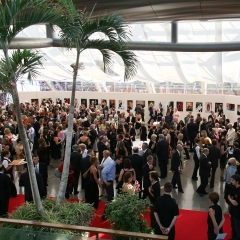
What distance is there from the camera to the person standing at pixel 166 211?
5664 mm

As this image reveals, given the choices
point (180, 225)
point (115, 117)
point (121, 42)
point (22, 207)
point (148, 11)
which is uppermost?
point (148, 11)

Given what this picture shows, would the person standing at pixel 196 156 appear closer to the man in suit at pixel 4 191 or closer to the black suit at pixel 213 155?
the black suit at pixel 213 155

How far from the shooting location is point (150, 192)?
675 cm

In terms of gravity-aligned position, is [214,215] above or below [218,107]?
below

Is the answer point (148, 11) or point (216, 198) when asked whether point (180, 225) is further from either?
point (148, 11)

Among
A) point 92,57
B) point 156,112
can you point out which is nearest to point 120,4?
point 92,57

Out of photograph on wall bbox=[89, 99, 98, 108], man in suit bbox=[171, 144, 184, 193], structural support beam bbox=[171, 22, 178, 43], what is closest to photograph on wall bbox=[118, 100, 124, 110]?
photograph on wall bbox=[89, 99, 98, 108]

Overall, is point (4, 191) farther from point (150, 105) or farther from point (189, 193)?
point (150, 105)

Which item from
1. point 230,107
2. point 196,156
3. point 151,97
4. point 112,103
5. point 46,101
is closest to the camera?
point 196,156

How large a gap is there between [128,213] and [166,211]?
67 centimetres

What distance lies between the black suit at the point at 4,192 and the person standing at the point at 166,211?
3184 millimetres

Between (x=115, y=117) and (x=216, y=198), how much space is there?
11.3 metres

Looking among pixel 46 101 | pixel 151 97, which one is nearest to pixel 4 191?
pixel 151 97

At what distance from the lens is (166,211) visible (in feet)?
18.6
